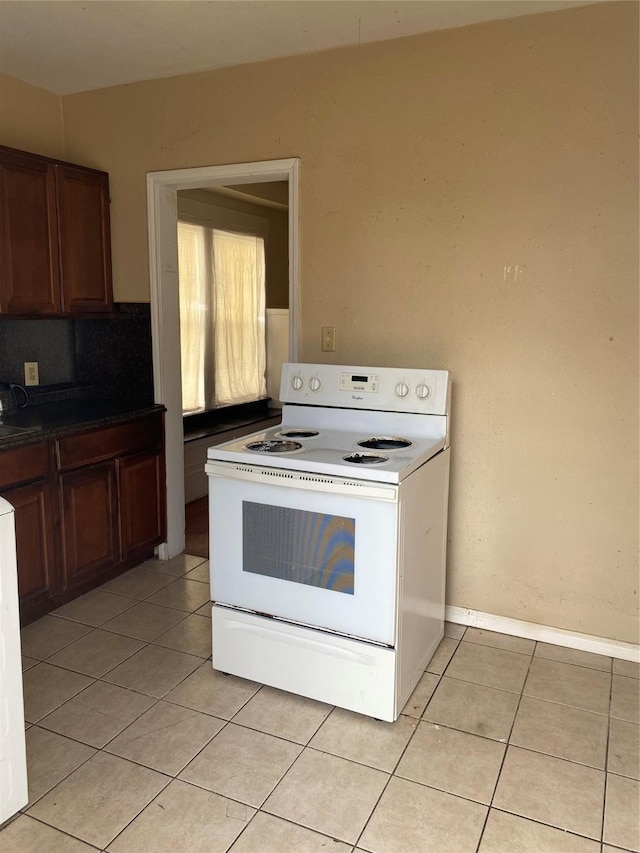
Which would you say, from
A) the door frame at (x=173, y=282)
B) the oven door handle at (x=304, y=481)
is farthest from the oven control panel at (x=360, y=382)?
the oven door handle at (x=304, y=481)

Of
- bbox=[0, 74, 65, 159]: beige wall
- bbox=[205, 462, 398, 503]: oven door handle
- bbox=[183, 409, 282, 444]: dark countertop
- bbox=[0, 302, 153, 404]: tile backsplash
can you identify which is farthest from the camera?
bbox=[183, 409, 282, 444]: dark countertop

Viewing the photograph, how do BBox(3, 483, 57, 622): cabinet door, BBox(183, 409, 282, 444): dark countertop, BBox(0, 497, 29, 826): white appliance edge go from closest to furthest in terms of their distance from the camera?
BBox(0, 497, 29, 826): white appliance edge, BBox(3, 483, 57, 622): cabinet door, BBox(183, 409, 282, 444): dark countertop

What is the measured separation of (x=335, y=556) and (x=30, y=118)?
271 cm

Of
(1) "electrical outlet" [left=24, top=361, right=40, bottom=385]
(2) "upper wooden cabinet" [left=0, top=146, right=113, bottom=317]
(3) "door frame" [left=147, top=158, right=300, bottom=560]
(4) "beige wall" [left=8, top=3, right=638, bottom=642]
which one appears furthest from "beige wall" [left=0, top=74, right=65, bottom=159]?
(1) "electrical outlet" [left=24, top=361, right=40, bottom=385]

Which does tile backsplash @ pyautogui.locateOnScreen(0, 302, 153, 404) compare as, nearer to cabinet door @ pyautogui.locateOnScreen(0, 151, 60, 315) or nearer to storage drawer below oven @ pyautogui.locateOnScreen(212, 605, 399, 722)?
cabinet door @ pyautogui.locateOnScreen(0, 151, 60, 315)

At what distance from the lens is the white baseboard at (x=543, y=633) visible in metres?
2.70

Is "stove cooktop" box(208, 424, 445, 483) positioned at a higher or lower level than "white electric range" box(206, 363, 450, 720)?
higher

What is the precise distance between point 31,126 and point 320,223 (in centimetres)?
160

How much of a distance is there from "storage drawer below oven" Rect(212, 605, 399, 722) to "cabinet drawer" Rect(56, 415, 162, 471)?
1.01 meters

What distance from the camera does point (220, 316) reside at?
521 centimetres

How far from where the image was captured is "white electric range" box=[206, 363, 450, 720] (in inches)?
86.3

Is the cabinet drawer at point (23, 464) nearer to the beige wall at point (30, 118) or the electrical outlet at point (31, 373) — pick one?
the electrical outlet at point (31, 373)

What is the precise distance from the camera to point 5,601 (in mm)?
1707

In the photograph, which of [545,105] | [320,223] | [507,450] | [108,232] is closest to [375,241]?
[320,223]
